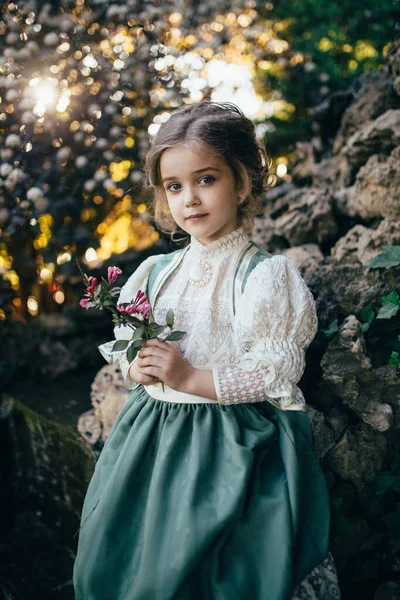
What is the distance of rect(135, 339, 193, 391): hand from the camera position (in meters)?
1.46

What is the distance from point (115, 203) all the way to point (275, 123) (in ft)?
5.94

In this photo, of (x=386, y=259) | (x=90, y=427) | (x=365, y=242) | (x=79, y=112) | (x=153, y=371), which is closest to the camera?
(x=153, y=371)

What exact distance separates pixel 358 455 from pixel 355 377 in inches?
10.7

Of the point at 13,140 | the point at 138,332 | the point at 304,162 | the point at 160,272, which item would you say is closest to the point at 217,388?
the point at 138,332

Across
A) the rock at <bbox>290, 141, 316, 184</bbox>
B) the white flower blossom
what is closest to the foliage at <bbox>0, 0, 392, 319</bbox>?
the white flower blossom

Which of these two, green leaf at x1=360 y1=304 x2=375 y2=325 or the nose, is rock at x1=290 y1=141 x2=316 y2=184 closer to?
green leaf at x1=360 y1=304 x2=375 y2=325

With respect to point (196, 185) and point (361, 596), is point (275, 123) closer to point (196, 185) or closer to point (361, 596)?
point (196, 185)

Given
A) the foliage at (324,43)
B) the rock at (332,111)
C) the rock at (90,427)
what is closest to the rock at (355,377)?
the rock at (90,427)

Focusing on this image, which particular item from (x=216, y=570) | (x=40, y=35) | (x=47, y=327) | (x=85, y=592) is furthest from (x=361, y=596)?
(x=40, y=35)

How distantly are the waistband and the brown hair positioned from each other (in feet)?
1.93

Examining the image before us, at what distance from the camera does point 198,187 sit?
1558mm

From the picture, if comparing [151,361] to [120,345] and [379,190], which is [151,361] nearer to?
[120,345]

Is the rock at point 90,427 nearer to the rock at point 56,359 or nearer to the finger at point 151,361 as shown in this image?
the rock at point 56,359

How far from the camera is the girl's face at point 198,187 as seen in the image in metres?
1.54
